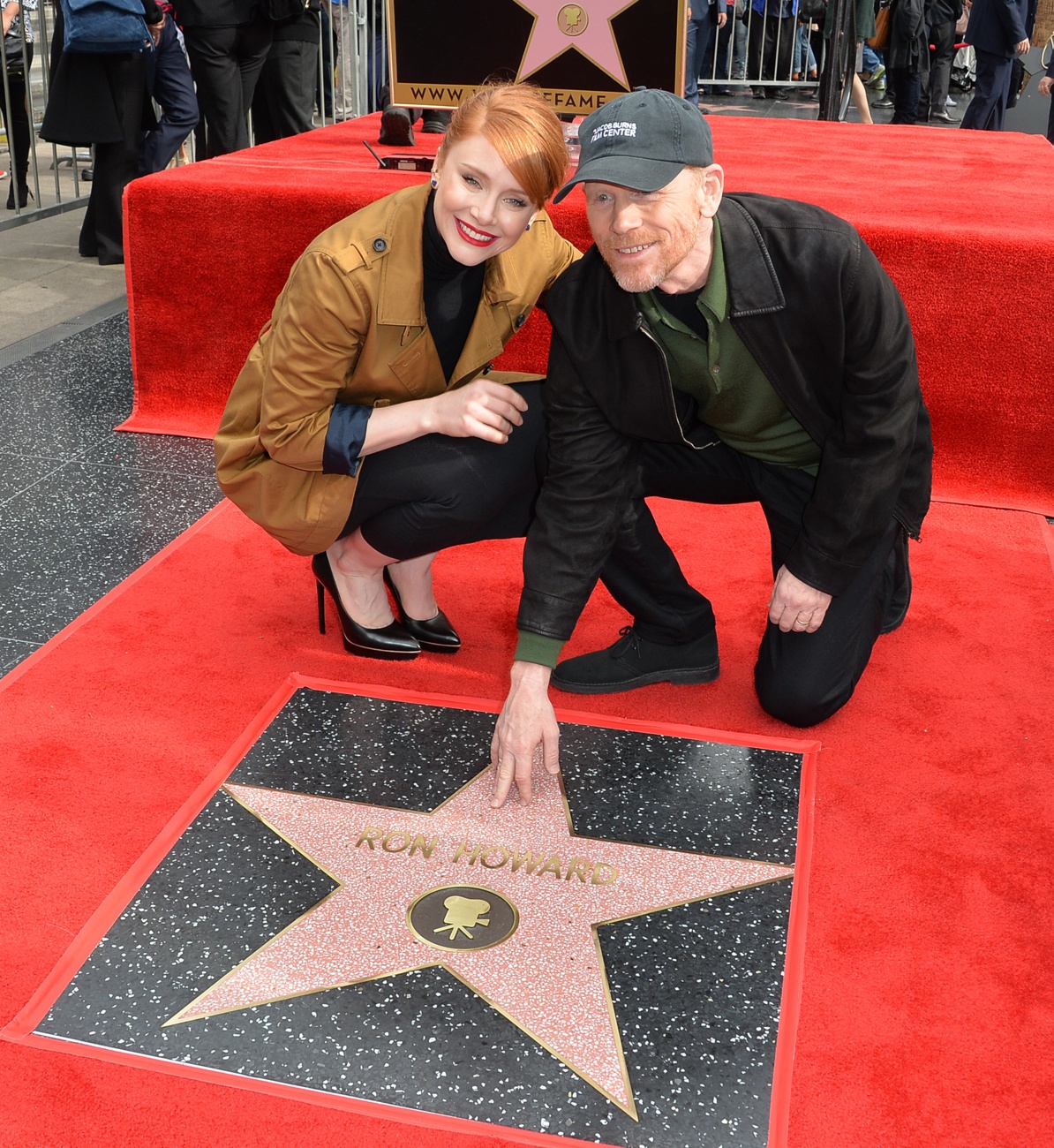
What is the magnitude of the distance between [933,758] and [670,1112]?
941 mm

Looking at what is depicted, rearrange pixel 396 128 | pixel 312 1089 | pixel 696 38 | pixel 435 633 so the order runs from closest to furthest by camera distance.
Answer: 1. pixel 312 1089
2. pixel 435 633
3. pixel 396 128
4. pixel 696 38

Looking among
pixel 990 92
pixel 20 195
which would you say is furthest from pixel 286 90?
pixel 990 92

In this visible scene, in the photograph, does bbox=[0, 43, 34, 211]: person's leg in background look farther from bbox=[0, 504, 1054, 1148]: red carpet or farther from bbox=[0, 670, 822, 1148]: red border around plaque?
bbox=[0, 670, 822, 1148]: red border around plaque

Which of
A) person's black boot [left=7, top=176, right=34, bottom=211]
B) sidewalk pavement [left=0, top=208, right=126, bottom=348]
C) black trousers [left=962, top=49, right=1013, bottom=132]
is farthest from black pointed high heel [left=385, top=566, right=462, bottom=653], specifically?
black trousers [left=962, top=49, right=1013, bottom=132]

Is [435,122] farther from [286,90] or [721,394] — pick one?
[721,394]

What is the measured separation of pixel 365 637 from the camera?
2.42m

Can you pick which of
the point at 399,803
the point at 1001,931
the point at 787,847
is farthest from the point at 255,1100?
the point at 1001,931

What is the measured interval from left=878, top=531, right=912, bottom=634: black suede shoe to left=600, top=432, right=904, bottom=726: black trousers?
2 cm

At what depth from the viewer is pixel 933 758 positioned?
2156mm

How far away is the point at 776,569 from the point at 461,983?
1.07 m

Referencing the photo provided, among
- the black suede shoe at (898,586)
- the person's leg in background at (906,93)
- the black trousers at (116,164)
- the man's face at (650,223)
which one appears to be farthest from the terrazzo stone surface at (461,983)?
the person's leg in background at (906,93)

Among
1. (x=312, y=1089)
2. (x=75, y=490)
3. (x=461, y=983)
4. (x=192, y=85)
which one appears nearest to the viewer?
(x=312, y=1089)

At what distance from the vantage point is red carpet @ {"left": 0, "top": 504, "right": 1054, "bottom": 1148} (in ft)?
4.78

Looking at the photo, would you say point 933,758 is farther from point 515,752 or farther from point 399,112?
point 399,112
